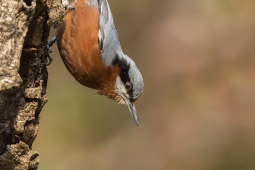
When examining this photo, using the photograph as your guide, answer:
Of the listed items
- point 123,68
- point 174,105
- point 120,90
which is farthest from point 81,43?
point 174,105

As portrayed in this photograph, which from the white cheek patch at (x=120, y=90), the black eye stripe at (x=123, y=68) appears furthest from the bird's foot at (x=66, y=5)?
Answer: the white cheek patch at (x=120, y=90)

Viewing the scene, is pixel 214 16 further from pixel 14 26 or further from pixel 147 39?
pixel 14 26

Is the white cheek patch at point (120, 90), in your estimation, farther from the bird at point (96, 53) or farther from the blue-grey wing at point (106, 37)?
the blue-grey wing at point (106, 37)

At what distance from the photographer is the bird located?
4.43 m

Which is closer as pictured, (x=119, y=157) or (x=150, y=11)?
(x=119, y=157)

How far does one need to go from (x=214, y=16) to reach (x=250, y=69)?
125 cm

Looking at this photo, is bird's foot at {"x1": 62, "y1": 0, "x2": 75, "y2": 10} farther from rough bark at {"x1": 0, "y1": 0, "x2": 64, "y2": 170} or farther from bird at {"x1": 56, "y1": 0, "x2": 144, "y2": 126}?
rough bark at {"x1": 0, "y1": 0, "x2": 64, "y2": 170}

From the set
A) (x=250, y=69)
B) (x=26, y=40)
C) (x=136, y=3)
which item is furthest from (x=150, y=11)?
(x=26, y=40)

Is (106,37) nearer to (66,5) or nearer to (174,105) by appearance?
(66,5)

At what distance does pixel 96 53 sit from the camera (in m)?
4.48

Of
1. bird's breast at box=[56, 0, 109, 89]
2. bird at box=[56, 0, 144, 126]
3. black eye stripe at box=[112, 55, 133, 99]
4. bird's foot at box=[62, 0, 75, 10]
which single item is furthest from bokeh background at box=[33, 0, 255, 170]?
bird's foot at box=[62, 0, 75, 10]

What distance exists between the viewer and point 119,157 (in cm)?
683

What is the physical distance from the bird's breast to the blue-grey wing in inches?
2.7

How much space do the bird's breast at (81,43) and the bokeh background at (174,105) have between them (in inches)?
94.5
